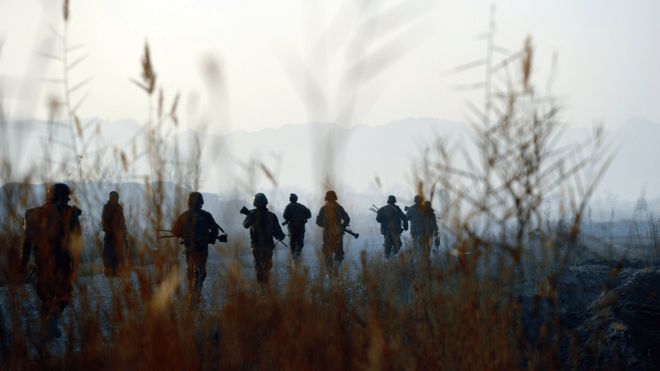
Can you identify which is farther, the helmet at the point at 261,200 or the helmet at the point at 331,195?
the helmet at the point at 261,200

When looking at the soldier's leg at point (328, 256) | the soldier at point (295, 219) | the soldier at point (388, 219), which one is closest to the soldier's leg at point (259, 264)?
the soldier at point (295, 219)

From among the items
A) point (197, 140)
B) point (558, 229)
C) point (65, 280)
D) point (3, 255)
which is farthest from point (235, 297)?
point (65, 280)

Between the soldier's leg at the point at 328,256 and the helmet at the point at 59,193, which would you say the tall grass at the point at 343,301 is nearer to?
the soldier's leg at the point at 328,256

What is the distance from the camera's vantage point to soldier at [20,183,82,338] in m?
3.21

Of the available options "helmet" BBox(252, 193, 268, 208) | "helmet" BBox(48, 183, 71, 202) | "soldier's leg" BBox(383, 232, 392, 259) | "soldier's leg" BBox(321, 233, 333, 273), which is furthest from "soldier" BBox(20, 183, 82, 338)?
"soldier's leg" BBox(383, 232, 392, 259)

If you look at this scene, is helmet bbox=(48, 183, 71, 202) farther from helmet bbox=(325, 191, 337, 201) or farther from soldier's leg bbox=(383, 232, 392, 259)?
soldier's leg bbox=(383, 232, 392, 259)

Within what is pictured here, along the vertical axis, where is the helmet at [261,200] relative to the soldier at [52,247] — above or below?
above

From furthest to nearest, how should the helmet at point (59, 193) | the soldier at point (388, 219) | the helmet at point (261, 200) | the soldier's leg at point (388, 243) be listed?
the soldier's leg at point (388, 243) → the soldier at point (388, 219) → the helmet at point (261, 200) → the helmet at point (59, 193)

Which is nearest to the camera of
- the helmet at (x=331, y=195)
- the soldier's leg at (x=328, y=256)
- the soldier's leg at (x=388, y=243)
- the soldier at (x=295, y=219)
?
the helmet at (x=331, y=195)

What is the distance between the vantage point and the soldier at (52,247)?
10.5 ft

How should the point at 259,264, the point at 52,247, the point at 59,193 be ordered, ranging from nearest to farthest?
the point at 52,247 < the point at 59,193 < the point at 259,264

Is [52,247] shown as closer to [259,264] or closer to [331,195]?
[259,264]

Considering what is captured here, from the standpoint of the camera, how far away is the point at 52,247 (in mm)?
4672

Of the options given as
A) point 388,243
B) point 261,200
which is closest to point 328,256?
point 261,200
